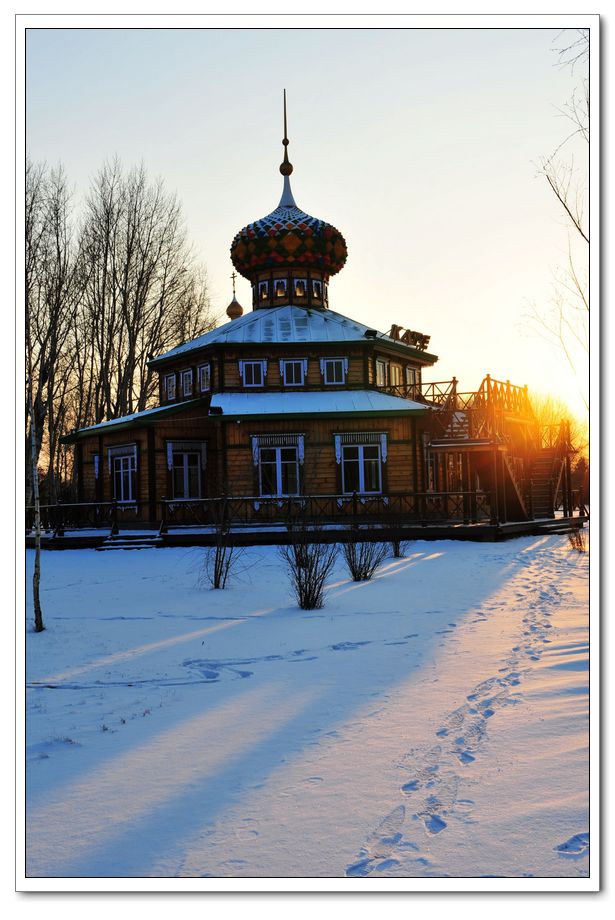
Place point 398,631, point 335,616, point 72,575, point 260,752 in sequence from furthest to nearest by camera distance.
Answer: point 72,575 < point 335,616 < point 398,631 < point 260,752

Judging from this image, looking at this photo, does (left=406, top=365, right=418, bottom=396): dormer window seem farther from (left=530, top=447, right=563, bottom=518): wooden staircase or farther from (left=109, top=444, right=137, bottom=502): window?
(left=109, top=444, right=137, bottom=502): window

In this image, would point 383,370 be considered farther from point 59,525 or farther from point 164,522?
point 59,525

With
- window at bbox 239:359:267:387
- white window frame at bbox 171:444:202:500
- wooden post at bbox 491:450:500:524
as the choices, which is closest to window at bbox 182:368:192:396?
window at bbox 239:359:267:387

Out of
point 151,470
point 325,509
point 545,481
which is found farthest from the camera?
point 545,481

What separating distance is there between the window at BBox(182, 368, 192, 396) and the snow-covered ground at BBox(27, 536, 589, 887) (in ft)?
61.8

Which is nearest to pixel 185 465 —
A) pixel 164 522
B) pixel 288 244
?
pixel 164 522

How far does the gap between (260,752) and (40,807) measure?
4.57ft

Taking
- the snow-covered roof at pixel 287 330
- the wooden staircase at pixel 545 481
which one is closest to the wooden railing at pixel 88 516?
the snow-covered roof at pixel 287 330

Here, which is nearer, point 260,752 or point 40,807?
point 40,807

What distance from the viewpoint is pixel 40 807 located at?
422 centimetres

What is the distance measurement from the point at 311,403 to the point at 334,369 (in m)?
2.30

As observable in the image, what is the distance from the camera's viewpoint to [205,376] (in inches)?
1101
